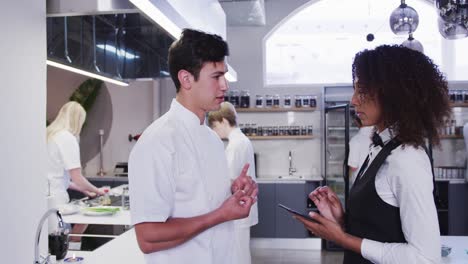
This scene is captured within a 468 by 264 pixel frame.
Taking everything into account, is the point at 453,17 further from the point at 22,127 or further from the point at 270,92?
the point at 270,92

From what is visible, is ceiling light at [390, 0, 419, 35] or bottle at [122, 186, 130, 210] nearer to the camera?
ceiling light at [390, 0, 419, 35]

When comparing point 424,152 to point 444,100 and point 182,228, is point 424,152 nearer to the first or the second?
point 444,100

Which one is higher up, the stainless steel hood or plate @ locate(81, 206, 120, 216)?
the stainless steel hood

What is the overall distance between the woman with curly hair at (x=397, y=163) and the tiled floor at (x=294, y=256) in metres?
4.12

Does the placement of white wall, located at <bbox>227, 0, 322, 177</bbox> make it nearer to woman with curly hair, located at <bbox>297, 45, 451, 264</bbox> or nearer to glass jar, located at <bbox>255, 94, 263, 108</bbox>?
glass jar, located at <bbox>255, 94, 263, 108</bbox>

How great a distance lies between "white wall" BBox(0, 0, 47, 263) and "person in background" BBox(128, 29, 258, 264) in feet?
2.89

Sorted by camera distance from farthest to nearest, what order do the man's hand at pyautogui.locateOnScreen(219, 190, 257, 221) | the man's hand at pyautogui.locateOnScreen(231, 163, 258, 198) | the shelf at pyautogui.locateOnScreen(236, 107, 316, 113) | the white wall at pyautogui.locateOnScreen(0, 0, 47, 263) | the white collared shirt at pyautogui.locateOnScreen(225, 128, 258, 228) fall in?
the shelf at pyautogui.locateOnScreen(236, 107, 316, 113)
the white collared shirt at pyautogui.locateOnScreen(225, 128, 258, 228)
the white wall at pyautogui.locateOnScreen(0, 0, 47, 263)
the man's hand at pyautogui.locateOnScreen(231, 163, 258, 198)
the man's hand at pyautogui.locateOnScreen(219, 190, 257, 221)

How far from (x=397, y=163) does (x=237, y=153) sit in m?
2.35

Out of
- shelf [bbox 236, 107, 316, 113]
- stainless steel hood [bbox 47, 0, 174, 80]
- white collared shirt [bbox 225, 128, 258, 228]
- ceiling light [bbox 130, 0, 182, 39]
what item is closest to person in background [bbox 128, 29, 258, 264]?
ceiling light [bbox 130, 0, 182, 39]

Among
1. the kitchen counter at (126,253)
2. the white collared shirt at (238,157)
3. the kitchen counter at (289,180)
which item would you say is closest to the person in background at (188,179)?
the kitchen counter at (126,253)

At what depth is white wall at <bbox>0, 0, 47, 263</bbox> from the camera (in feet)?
6.53

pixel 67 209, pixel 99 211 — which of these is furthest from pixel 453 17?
pixel 67 209

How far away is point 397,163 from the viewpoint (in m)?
1.36

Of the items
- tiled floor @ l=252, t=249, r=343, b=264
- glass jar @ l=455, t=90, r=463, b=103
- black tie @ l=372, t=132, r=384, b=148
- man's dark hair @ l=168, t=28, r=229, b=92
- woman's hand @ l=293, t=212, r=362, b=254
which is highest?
glass jar @ l=455, t=90, r=463, b=103
